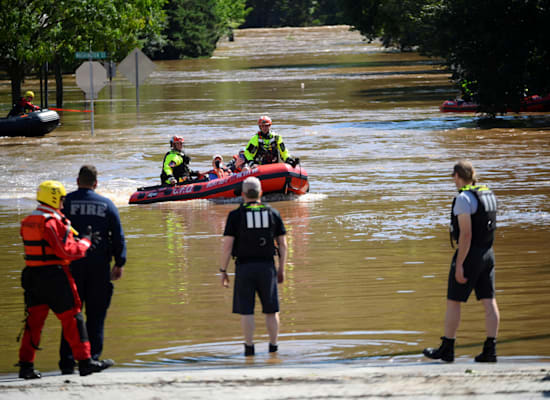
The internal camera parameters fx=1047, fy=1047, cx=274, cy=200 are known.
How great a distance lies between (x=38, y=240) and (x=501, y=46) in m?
31.9

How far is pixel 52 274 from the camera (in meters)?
8.36

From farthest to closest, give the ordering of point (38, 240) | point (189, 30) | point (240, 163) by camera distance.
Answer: point (189, 30)
point (240, 163)
point (38, 240)

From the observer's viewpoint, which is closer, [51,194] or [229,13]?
[51,194]

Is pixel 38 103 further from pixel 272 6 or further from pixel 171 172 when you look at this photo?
pixel 272 6

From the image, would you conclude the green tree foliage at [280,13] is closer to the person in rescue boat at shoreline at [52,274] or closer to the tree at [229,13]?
the tree at [229,13]

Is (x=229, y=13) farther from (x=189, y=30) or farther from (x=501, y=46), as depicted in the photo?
(x=501, y=46)

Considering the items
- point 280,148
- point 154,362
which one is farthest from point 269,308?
point 280,148

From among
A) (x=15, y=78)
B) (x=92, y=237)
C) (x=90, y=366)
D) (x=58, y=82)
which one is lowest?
(x=90, y=366)

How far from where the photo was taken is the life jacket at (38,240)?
326 inches

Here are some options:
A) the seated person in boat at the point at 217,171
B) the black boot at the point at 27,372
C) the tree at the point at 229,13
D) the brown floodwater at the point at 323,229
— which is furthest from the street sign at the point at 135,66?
the tree at the point at 229,13

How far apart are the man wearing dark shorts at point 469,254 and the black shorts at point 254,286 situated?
1.45 meters

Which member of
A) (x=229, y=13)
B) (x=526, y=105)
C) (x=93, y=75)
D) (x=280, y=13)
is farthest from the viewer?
(x=280, y=13)

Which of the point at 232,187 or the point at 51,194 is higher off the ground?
the point at 51,194

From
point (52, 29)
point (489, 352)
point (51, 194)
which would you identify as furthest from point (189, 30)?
point (489, 352)
